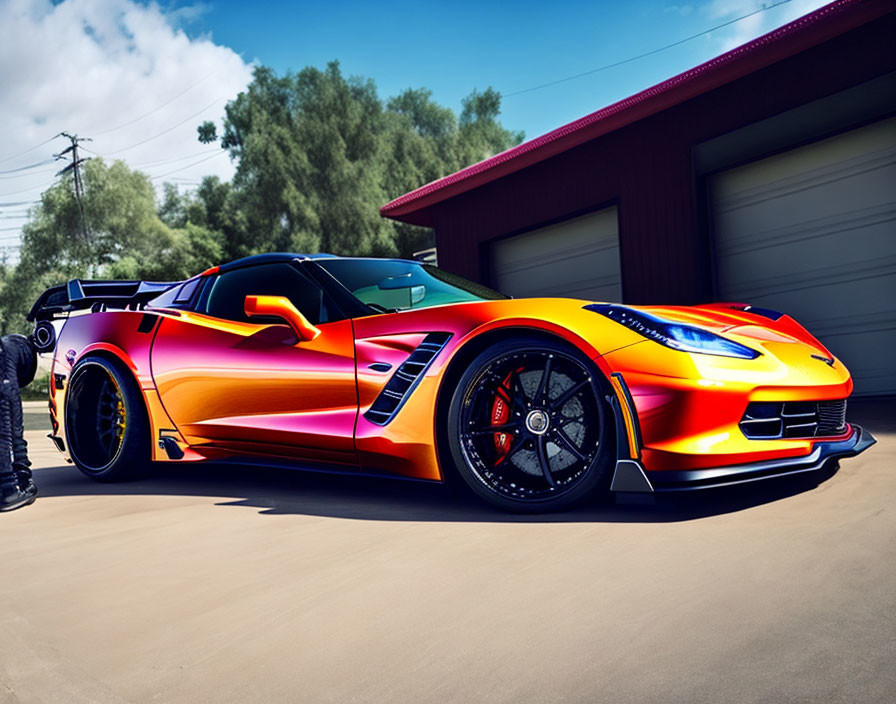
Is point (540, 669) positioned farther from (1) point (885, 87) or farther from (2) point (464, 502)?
Answer: (1) point (885, 87)

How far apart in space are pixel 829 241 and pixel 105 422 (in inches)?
255

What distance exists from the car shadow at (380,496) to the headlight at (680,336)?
22.4 inches

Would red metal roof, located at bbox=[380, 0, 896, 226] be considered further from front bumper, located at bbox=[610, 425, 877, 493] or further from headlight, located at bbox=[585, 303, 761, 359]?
front bumper, located at bbox=[610, 425, 877, 493]

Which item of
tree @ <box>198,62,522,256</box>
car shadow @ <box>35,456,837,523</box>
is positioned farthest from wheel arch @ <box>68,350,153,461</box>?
tree @ <box>198,62,522,256</box>

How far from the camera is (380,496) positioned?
3.54 metres

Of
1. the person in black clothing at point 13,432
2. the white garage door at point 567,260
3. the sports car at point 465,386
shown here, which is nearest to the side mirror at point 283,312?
the sports car at point 465,386

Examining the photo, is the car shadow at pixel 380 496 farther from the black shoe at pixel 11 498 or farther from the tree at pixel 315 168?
the tree at pixel 315 168

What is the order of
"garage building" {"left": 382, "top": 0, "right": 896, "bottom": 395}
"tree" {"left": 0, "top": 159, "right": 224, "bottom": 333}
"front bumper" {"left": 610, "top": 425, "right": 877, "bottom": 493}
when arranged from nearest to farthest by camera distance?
"front bumper" {"left": 610, "top": 425, "right": 877, "bottom": 493} < "garage building" {"left": 382, "top": 0, "right": 896, "bottom": 395} < "tree" {"left": 0, "top": 159, "right": 224, "bottom": 333}

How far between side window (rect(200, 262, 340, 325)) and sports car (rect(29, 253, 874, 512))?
0.01 meters

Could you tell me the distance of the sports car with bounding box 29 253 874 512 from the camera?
104 inches

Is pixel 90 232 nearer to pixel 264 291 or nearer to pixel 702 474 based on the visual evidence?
pixel 264 291

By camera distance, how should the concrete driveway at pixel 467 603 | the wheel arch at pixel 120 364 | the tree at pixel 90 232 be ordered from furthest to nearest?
the tree at pixel 90 232 → the wheel arch at pixel 120 364 → the concrete driveway at pixel 467 603

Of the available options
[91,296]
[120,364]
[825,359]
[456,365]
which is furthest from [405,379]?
[91,296]

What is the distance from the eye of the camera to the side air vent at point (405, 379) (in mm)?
3094
